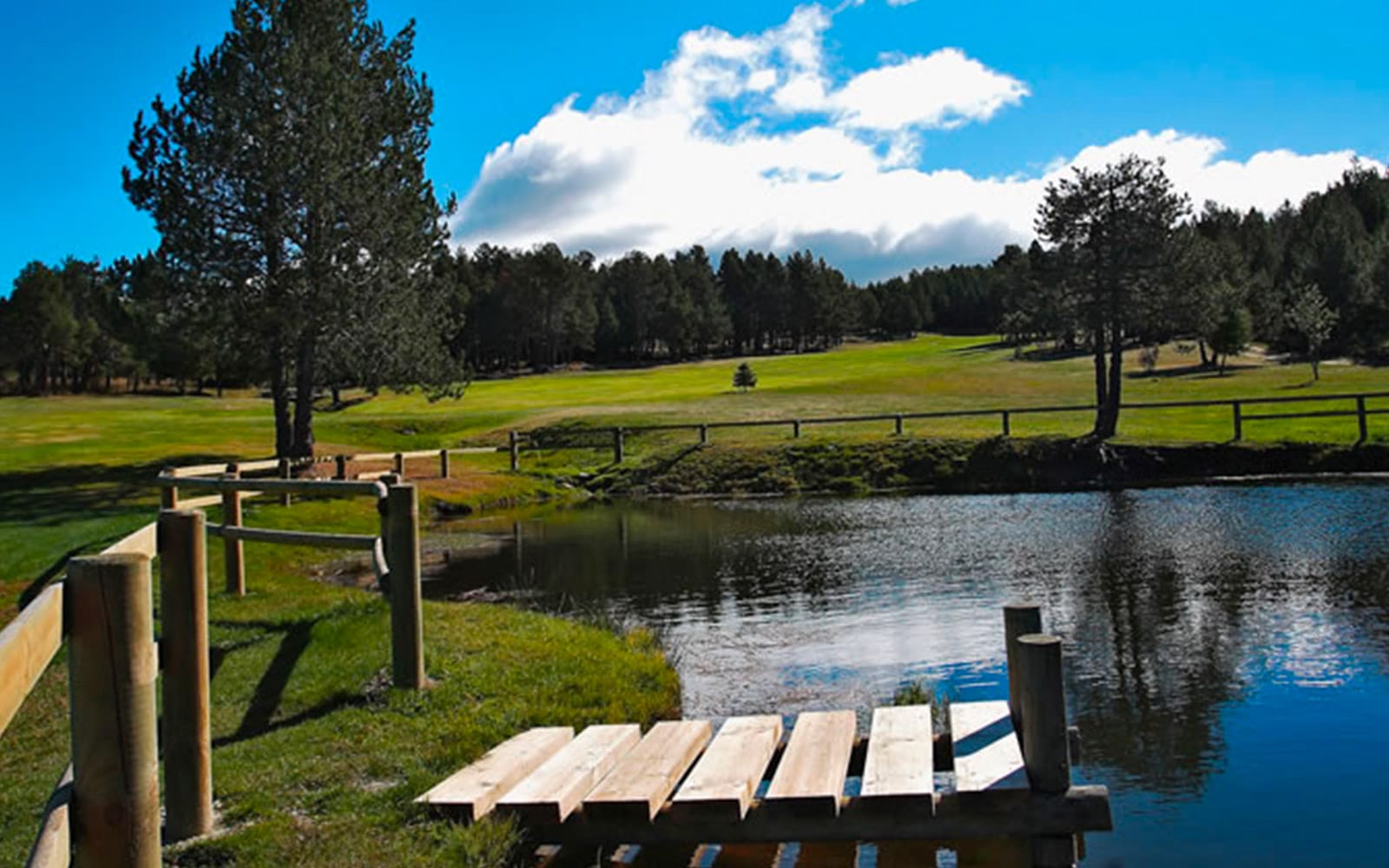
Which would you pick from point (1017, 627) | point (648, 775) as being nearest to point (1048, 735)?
point (1017, 627)

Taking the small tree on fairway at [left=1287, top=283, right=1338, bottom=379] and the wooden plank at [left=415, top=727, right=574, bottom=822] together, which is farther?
the small tree on fairway at [left=1287, top=283, right=1338, bottom=379]

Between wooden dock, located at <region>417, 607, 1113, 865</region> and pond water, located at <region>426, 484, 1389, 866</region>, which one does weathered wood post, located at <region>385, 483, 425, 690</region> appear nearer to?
wooden dock, located at <region>417, 607, 1113, 865</region>

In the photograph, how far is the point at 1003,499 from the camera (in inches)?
1203

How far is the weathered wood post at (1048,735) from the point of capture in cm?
569

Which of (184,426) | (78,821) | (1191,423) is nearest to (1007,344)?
(1191,423)

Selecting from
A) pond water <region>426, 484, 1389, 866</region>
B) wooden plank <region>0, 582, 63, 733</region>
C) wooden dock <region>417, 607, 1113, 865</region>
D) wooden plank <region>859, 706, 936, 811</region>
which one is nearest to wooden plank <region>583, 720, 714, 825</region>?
wooden dock <region>417, 607, 1113, 865</region>

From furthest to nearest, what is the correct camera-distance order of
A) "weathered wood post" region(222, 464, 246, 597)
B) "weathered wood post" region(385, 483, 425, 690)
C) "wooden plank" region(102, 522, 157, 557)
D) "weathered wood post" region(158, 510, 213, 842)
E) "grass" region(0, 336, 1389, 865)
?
1. "weathered wood post" region(222, 464, 246, 597)
2. "weathered wood post" region(385, 483, 425, 690)
3. "grass" region(0, 336, 1389, 865)
4. "weathered wood post" region(158, 510, 213, 842)
5. "wooden plank" region(102, 522, 157, 557)

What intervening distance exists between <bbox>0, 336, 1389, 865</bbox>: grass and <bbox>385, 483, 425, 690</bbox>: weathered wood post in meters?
0.27

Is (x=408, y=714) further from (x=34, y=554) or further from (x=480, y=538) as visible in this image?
(x=480, y=538)

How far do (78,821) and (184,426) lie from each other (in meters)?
47.7

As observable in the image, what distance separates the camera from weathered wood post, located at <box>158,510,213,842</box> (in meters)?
5.54

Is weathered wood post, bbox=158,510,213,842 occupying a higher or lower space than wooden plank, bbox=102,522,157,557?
lower

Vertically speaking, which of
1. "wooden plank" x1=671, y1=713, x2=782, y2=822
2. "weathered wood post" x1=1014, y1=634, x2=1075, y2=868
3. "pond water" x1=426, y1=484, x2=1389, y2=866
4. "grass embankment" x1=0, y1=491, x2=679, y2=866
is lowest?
"pond water" x1=426, y1=484, x2=1389, y2=866

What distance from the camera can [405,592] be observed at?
28.2 feet
